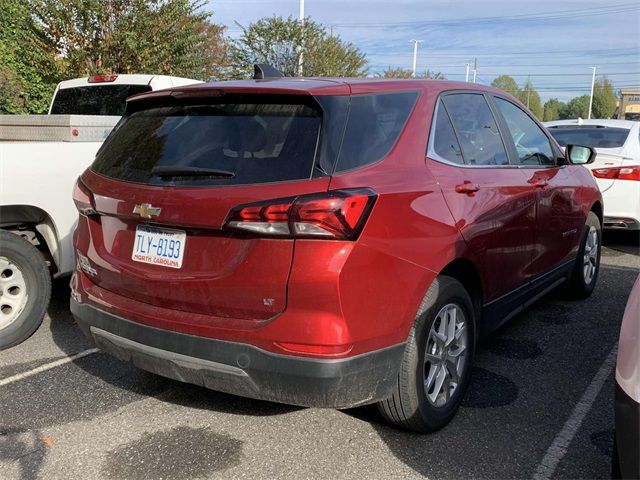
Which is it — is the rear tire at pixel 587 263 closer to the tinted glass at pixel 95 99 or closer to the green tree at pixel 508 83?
the tinted glass at pixel 95 99

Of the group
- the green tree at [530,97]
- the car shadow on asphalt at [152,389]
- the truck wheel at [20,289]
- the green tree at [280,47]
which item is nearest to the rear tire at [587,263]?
the car shadow on asphalt at [152,389]

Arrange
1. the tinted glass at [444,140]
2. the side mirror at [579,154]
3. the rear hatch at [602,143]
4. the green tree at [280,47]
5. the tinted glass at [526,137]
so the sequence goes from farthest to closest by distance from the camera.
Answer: the green tree at [280,47] → the rear hatch at [602,143] → the side mirror at [579,154] → the tinted glass at [526,137] → the tinted glass at [444,140]

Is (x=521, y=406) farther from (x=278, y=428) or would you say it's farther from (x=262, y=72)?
(x=262, y=72)

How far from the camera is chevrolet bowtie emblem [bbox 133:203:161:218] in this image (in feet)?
8.76

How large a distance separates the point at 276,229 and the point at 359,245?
1.11 feet

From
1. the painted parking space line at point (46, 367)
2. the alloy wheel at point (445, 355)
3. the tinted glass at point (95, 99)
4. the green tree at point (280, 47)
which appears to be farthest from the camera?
the green tree at point (280, 47)

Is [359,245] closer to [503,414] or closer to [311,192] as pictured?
[311,192]

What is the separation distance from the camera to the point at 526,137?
428 centimetres

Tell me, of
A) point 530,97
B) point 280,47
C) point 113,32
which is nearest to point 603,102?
point 530,97

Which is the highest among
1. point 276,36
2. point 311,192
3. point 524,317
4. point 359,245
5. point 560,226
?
point 276,36

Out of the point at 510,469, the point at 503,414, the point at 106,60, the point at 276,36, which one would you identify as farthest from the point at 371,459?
the point at 276,36

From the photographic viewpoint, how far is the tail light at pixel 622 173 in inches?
277

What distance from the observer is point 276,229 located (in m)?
2.40

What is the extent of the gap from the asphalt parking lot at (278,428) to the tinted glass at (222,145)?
1.31 metres
